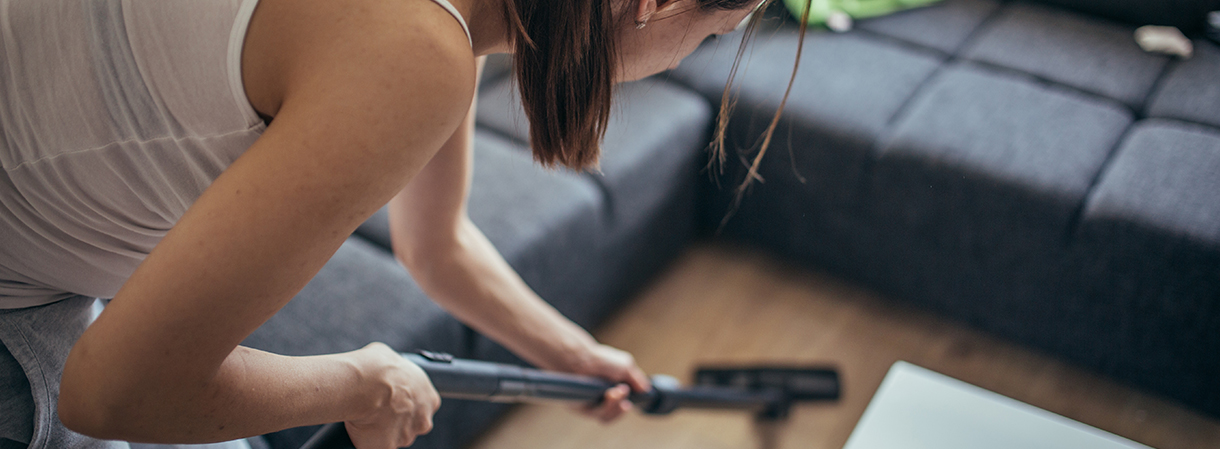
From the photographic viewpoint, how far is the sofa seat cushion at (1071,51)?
1413mm

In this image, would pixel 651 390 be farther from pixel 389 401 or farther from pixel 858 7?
pixel 858 7

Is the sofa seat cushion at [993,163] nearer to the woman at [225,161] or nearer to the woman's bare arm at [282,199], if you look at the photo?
the woman at [225,161]

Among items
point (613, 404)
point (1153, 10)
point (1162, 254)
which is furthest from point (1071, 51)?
point (613, 404)

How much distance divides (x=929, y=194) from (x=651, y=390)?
2.21 feet

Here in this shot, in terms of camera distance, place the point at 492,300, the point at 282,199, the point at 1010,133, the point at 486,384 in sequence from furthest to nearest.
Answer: the point at 1010,133, the point at 492,300, the point at 486,384, the point at 282,199

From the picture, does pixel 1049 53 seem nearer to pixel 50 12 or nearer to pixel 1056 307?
pixel 1056 307

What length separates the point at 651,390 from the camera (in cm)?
102

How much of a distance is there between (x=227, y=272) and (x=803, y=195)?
1.28m

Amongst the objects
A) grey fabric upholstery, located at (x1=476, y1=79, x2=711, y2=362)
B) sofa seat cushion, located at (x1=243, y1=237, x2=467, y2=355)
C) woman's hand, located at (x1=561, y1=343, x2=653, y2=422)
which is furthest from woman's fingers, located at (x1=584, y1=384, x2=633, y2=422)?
grey fabric upholstery, located at (x1=476, y1=79, x2=711, y2=362)

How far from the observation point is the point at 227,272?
39 cm

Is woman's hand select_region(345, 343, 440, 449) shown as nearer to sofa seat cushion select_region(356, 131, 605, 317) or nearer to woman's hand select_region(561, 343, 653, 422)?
woman's hand select_region(561, 343, 653, 422)

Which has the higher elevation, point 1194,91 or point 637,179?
point 1194,91

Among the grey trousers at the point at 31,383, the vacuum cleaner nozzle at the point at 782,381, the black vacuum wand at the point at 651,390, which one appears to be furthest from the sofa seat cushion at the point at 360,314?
the vacuum cleaner nozzle at the point at 782,381

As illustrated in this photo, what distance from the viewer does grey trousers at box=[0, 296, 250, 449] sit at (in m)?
0.56
